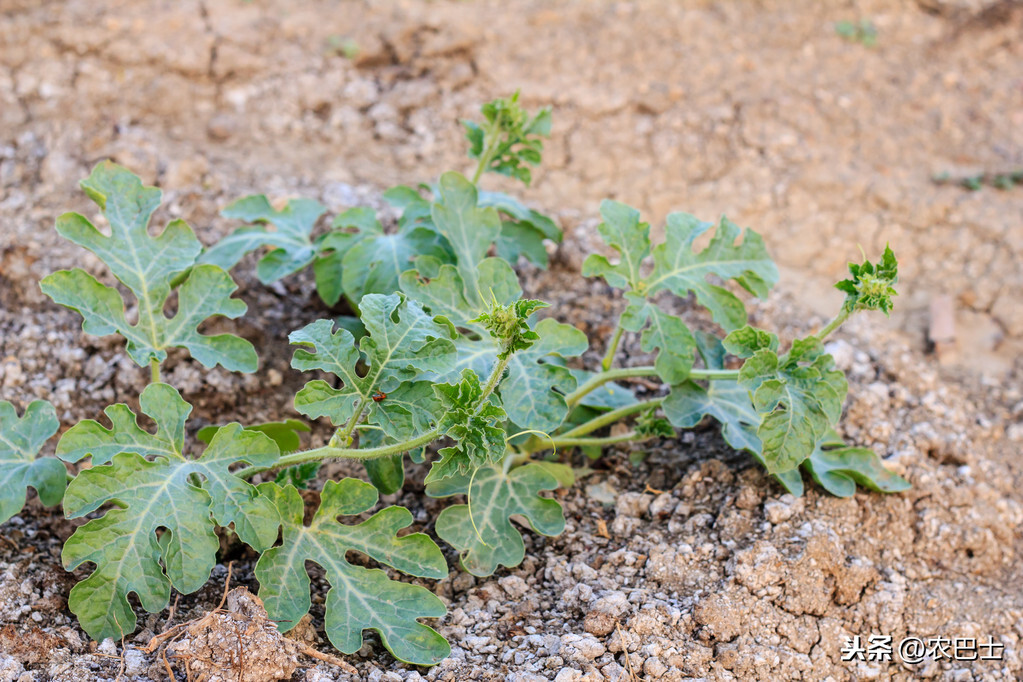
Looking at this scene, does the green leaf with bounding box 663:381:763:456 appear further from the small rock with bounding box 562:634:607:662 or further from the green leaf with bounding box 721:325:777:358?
the small rock with bounding box 562:634:607:662

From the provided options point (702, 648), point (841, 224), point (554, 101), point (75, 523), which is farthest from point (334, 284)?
point (841, 224)

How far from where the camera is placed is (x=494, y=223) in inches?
120

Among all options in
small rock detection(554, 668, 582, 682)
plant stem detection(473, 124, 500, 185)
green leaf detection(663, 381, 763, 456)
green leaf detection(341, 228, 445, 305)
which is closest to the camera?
small rock detection(554, 668, 582, 682)

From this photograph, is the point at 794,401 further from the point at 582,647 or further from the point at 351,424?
the point at 351,424

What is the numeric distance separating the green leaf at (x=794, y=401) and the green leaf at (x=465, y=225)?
0.99 metres

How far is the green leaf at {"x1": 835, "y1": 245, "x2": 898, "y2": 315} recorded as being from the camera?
7.86 ft

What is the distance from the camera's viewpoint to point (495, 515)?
2.71m

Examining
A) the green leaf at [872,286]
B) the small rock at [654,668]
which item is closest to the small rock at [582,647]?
the small rock at [654,668]

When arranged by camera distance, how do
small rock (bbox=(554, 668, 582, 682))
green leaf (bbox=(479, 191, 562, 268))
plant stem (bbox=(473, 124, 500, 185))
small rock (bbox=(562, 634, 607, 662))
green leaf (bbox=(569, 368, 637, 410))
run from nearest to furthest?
small rock (bbox=(554, 668, 582, 682)) → small rock (bbox=(562, 634, 607, 662)) → green leaf (bbox=(569, 368, 637, 410)) → plant stem (bbox=(473, 124, 500, 185)) → green leaf (bbox=(479, 191, 562, 268))

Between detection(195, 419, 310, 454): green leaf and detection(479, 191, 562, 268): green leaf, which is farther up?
detection(479, 191, 562, 268): green leaf

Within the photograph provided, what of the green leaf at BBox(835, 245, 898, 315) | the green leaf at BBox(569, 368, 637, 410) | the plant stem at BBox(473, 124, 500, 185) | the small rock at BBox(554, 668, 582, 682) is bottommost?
the small rock at BBox(554, 668, 582, 682)

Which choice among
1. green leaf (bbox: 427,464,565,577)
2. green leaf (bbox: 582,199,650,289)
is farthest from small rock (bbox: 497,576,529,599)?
green leaf (bbox: 582,199,650,289)

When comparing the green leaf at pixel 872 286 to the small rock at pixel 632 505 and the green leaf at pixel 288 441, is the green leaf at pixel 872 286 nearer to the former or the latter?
the small rock at pixel 632 505

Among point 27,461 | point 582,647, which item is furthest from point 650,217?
point 27,461
